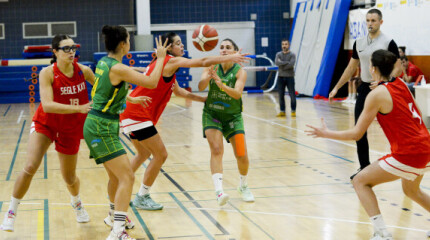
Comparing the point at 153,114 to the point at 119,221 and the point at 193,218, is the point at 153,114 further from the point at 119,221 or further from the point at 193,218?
the point at 119,221

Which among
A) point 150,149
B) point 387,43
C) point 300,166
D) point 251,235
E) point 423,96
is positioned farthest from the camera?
point 423,96

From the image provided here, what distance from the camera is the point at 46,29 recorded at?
71.4 ft

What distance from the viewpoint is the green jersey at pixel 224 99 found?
236 inches

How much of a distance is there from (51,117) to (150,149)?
1009mm

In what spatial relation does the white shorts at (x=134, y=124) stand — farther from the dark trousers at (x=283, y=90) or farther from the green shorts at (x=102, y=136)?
the dark trousers at (x=283, y=90)

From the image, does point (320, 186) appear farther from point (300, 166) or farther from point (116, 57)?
point (116, 57)

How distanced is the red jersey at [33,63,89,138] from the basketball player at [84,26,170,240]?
1.77 ft

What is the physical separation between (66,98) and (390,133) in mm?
2711

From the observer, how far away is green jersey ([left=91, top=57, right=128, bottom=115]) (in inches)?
177

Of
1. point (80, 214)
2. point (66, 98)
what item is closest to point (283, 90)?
point (80, 214)

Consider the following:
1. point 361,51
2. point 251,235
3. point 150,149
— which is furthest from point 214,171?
point 361,51

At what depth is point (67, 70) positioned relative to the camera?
509 centimetres

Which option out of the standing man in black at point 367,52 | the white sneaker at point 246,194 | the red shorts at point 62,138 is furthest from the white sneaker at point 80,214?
the standing man in black at point 367,52

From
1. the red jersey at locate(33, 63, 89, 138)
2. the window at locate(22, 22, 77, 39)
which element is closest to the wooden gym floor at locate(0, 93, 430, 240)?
the red jersey at locate(33, 63, 89, 138)
